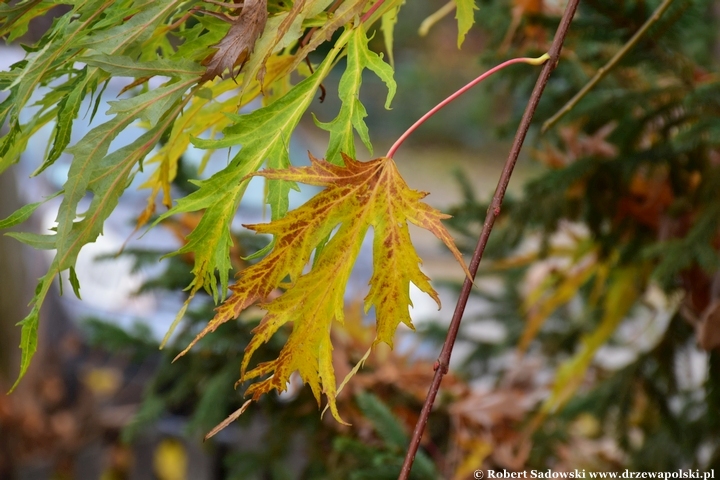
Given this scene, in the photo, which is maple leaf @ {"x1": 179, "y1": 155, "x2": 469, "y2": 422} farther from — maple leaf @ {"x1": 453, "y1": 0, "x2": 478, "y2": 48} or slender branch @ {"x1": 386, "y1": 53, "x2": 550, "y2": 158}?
maple leaf @ {"x1": 453, "y1": 0, "x2": 478, "y2": 48}

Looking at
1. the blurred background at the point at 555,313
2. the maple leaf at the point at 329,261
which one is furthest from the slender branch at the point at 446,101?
the blurred background at the point at 555,313

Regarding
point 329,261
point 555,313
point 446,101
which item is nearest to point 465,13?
point 446,101

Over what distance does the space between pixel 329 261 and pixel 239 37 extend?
0.46ft

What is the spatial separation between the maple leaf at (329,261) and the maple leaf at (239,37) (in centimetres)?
7

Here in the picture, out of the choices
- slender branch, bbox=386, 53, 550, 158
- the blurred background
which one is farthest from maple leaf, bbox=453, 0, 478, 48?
the blurred background

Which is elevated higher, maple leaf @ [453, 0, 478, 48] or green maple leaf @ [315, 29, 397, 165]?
maple leaf @ [453, 0, 478, 48]

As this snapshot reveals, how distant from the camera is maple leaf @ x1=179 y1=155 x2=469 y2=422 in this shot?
1.32ft

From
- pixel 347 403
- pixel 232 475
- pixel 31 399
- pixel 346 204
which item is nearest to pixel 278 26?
pixel 346 204

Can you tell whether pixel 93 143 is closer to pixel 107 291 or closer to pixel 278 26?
pixel 278 26

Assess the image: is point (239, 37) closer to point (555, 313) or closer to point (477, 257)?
point (477, 257)

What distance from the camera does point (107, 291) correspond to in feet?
8.39

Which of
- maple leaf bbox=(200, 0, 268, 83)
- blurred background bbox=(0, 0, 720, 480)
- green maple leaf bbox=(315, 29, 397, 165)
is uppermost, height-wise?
maple leaf bbox=(200, 0, 268, 83)

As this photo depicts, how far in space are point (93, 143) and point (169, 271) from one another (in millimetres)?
784

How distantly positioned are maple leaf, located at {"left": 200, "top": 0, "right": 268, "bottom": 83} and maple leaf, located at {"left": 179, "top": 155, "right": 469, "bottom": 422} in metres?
0.07
